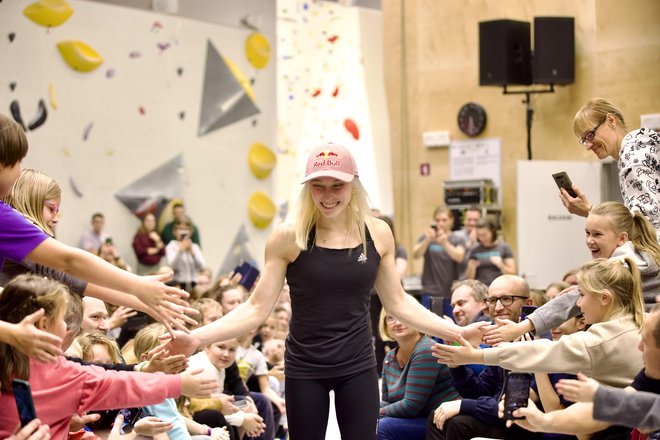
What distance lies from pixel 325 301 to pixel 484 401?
56.2 inches

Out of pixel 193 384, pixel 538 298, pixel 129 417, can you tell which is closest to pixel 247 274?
pixel 538 298

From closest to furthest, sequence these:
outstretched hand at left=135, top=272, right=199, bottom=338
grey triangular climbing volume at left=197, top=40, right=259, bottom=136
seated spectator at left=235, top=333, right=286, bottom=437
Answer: outstretched hand at left=135, top=272, right=199, bottom=338, seated spectator at left=235, top=333, right=286, bottom=437, grey triangular climbing volume at left=197, top=40, right=259, bottom=136

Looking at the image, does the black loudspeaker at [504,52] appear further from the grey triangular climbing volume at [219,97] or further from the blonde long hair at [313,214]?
the blonde long hair at [313,214]

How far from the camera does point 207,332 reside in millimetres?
3602

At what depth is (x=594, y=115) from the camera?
14.6 feet

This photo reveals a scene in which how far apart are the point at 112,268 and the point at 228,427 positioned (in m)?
2.50

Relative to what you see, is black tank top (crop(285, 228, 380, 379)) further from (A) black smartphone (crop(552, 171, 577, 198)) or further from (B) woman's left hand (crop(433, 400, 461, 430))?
(A) black smartphone (crop(552, 171, 577, 198))

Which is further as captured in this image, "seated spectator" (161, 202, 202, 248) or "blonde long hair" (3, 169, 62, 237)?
"seated spectator" (161, 202, 202, 248)

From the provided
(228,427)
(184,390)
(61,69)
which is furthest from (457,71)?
(184,390)

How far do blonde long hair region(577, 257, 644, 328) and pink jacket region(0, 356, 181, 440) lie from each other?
170cm

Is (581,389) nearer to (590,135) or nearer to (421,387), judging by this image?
(590,135)

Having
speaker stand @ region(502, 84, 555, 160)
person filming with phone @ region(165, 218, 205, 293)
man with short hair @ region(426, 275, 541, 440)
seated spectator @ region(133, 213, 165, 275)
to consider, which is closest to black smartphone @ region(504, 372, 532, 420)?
man with short hair @ region(426, 275, 541, 440)

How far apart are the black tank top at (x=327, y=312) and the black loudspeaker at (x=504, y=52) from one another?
26.1 feet

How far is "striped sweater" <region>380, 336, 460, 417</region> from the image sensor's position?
5055 millimetres
